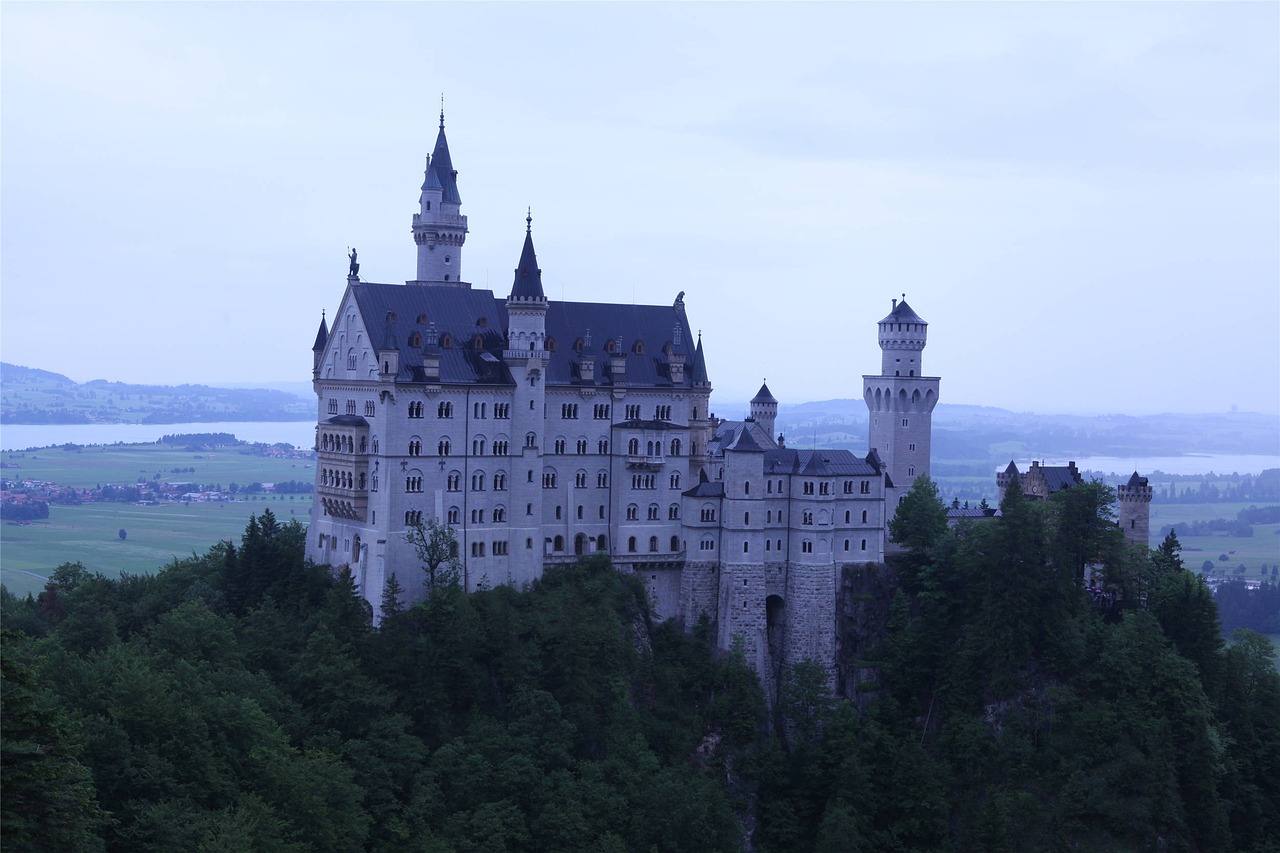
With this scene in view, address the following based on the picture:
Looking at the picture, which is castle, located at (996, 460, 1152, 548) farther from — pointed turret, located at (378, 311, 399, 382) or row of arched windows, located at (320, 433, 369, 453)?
row of arched windows, located at (320, 433, 369, 453)

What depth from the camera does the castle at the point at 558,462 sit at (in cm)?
9388

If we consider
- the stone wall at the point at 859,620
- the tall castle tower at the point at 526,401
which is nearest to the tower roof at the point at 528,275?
the tall castle tower at the point at 526,401

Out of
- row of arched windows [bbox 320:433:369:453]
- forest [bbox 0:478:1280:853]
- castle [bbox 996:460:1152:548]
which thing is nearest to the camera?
forest [bbox 0:478:1280:853]

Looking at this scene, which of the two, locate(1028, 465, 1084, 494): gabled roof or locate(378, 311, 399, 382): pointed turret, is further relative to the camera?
locate(1028, 465, 1084, 494): gabled roof

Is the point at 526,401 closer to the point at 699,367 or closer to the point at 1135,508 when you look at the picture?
the point at 699,367

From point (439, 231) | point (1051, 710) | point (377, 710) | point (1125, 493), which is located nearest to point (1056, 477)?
point (1125, 493)

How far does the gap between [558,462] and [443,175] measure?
22365mm

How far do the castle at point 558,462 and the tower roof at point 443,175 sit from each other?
160 millimetres

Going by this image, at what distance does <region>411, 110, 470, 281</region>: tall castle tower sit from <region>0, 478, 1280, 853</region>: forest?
→ 65.9ft

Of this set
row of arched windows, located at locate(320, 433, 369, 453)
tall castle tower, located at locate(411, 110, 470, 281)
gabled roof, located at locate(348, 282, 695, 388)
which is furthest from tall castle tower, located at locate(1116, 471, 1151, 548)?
row of arched windows, located at locate(320, 433, 369, 453)

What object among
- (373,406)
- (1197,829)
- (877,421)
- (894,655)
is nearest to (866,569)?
(894,655)

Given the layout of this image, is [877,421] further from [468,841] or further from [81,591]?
[81,591]

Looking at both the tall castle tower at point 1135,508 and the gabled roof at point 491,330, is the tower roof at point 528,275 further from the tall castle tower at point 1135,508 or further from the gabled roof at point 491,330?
the tall castle tower at point 1135,508

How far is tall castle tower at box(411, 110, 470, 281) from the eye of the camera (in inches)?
4188
